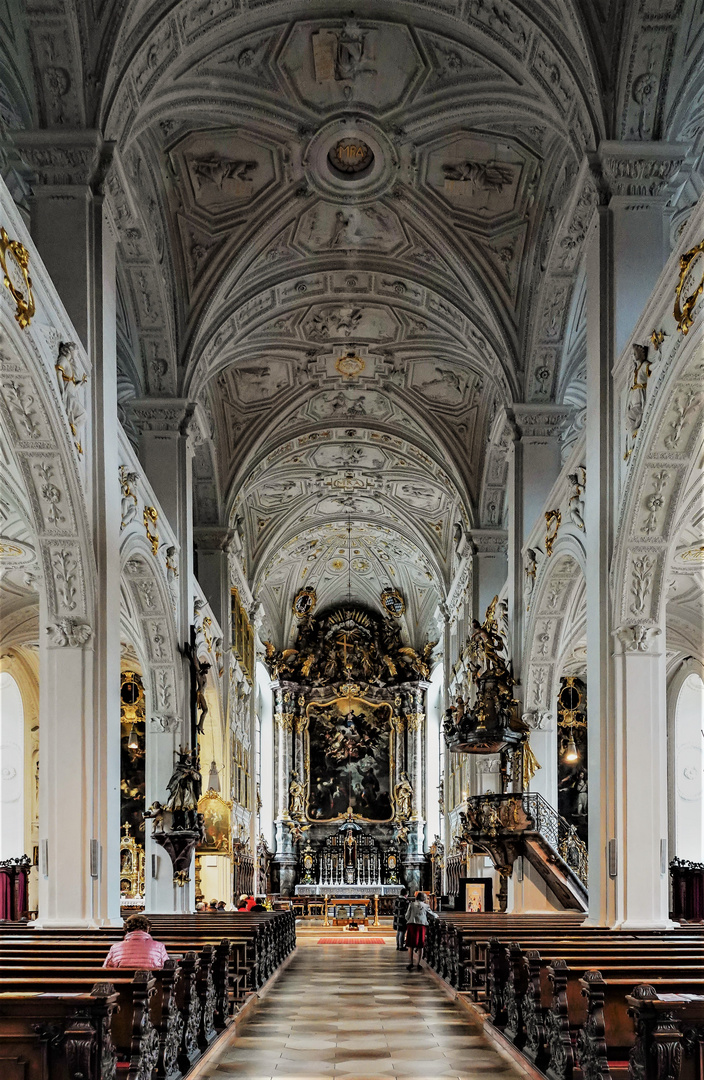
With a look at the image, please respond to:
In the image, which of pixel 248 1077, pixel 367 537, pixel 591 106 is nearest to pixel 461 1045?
pixel 248 1077

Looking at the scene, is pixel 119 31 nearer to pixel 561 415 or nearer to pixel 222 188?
pixel 222 188

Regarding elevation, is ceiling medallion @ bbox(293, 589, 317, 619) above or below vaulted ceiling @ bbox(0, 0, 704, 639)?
below

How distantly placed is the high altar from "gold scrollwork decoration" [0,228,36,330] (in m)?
28.8

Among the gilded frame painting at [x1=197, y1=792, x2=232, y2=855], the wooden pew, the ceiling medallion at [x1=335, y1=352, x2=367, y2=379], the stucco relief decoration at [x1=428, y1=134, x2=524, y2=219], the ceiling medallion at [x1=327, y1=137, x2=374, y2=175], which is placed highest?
the ceiling medallion at [x1=327, y1=137, x2=374, y2=175]

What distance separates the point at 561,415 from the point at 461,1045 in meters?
13.5

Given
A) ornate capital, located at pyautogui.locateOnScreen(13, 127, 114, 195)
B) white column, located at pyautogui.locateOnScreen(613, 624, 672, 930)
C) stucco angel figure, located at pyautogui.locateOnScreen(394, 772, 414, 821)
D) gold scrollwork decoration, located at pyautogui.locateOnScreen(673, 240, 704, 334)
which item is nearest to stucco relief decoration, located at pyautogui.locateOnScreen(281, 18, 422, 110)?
ornate capital, located at pyautogui.locateOnScreen(13, 127, 114, 195)

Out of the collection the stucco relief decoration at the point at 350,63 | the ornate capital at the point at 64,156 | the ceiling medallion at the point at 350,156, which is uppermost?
the stucco relief decoration at the point at 350,63

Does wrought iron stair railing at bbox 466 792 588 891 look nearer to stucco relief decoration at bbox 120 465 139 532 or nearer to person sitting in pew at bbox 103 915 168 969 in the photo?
stucco relief decoration at bbox 120 465 139 532

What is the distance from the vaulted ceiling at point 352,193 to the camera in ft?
45.5

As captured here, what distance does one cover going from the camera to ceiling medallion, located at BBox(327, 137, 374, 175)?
18.1 m

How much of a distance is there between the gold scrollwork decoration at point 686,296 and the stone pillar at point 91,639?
618cm

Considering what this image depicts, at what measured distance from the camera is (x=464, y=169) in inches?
732

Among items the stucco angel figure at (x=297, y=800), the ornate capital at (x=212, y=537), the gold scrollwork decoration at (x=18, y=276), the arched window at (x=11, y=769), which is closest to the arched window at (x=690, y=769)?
the ornate capital at (x=212, y=537)

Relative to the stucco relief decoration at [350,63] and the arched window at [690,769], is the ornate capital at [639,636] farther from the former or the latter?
the arched window at [690,769]
